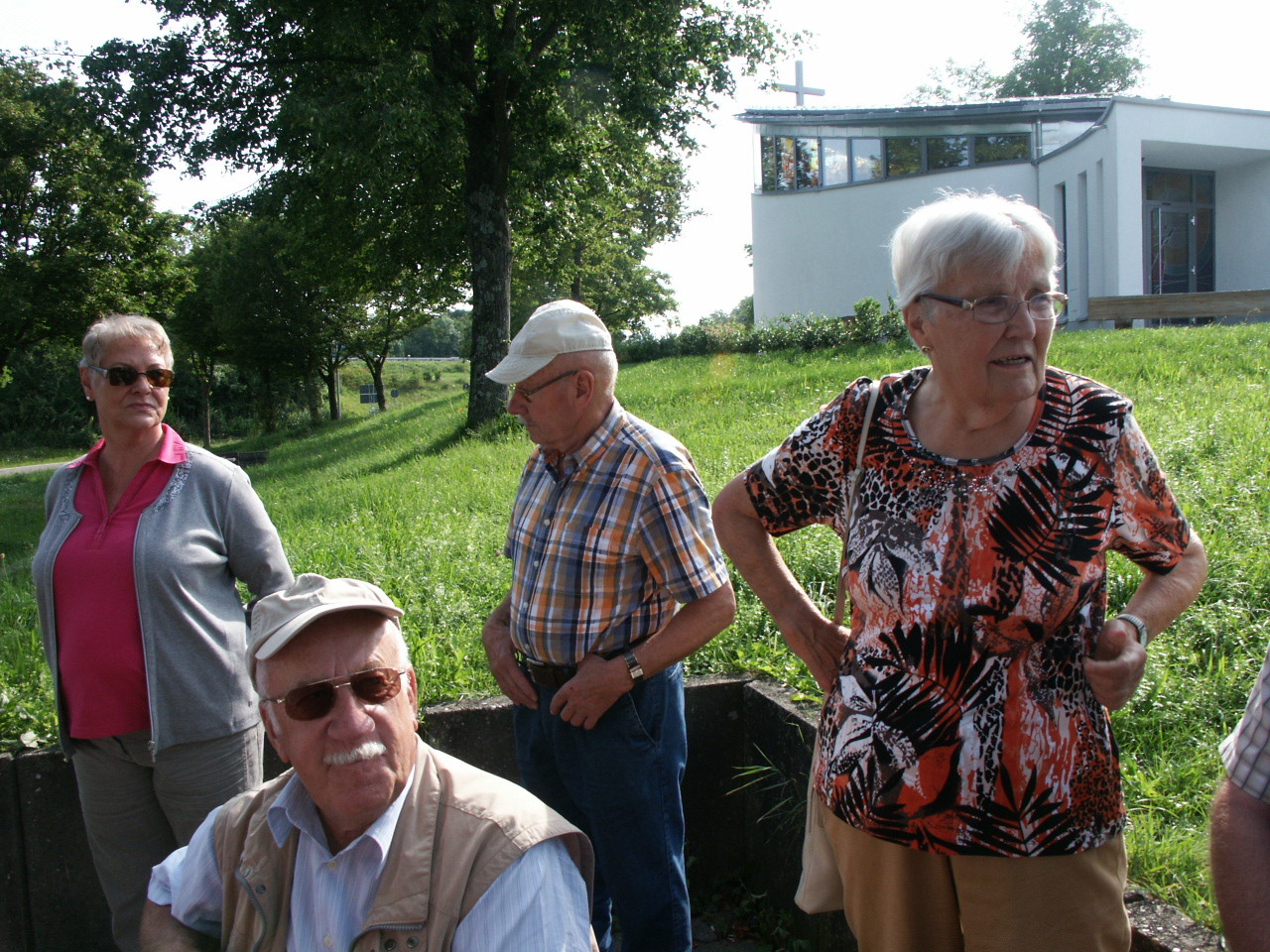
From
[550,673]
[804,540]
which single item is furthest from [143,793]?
[804,540]

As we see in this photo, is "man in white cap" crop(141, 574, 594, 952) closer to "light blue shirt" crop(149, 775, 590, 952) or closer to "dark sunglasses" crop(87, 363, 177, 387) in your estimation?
"light blue shirt" crop(149, 775, 590, 952)

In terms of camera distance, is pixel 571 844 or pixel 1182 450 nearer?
pixel 571 844

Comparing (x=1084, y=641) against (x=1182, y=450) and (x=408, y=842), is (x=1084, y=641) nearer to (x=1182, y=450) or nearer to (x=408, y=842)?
(x=408, y=842)

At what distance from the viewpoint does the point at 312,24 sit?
1474 cm

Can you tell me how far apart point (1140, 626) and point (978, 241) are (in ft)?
2.73

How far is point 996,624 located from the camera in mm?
1924

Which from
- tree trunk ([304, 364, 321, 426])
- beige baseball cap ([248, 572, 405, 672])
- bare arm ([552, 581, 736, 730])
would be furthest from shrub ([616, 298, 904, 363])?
Answer: tree trunk ([304, 364, 321, 426])

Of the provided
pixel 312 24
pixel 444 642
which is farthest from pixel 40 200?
pixel 444 642

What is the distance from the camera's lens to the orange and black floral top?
6.27ft

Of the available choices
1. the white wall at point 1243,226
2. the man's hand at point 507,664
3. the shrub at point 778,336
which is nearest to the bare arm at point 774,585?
the man's hand at point 507,664

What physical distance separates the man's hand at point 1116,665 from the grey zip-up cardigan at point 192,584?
237cm

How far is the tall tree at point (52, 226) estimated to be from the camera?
22.1 m

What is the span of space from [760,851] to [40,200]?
24762 millimetres

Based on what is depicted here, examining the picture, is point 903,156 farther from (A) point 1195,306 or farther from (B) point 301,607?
(B) point 301,607
